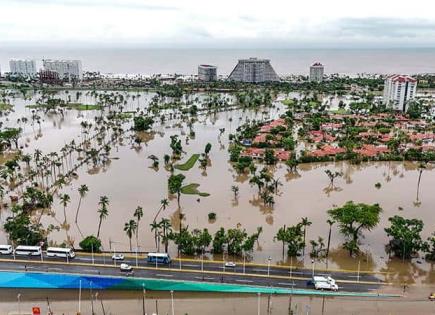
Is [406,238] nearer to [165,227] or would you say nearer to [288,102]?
[165,227]

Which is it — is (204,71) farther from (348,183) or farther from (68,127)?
(348,183)

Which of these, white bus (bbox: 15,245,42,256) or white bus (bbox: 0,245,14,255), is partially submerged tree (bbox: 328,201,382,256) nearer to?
white bus (bbox: 15,245,42,256)

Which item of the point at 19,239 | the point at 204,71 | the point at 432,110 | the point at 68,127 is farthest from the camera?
the point at 204,71

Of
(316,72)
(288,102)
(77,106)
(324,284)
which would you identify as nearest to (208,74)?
(316,72)

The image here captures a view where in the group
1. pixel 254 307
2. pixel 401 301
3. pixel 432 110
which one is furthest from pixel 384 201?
pixel 432 110

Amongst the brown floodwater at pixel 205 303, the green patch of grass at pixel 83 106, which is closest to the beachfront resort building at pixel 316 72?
the green patch of grass at pixel 83 106

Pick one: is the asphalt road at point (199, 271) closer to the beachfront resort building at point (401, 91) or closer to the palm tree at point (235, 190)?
the palm tree at point (235, 190)
